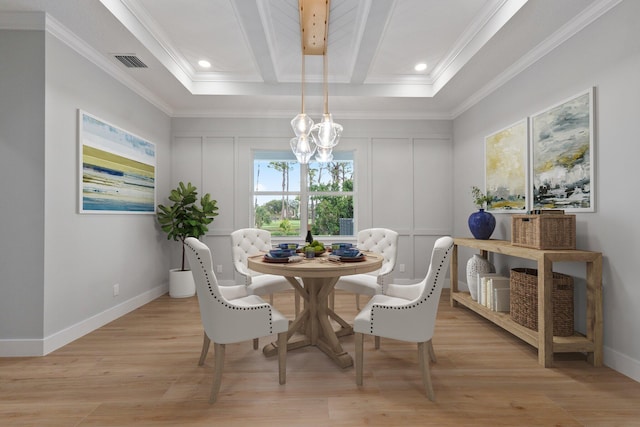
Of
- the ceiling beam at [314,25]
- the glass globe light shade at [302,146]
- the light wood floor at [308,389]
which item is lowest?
the light wood floor at [308,389]

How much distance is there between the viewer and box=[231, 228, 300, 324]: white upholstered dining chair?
2934mm

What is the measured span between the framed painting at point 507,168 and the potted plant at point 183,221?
3608 mm

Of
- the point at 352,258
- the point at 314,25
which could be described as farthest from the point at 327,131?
the point at 352,258

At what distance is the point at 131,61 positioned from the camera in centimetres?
319

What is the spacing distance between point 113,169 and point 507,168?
4296mm

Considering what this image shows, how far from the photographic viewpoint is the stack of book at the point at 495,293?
296 cm

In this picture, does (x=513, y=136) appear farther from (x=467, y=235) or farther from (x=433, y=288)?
(x=433, y=288)

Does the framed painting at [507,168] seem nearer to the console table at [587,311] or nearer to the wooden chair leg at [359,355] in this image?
the console table at [587,311]

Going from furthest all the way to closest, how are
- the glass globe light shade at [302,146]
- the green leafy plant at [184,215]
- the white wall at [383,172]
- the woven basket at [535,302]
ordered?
the white wall at [383,172] < the green leafy plant at [184,215] < the glass globe light shade at [302,146] < the woven basket at [535,302]

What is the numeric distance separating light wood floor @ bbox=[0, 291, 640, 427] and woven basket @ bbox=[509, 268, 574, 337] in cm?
24

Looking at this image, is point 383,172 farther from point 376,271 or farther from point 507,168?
point 376,271

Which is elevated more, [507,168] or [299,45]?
[299,45]

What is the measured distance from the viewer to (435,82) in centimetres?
398

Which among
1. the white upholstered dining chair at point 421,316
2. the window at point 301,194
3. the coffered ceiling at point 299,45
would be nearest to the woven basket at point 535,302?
the white upholstered dining chair at point 421,316
